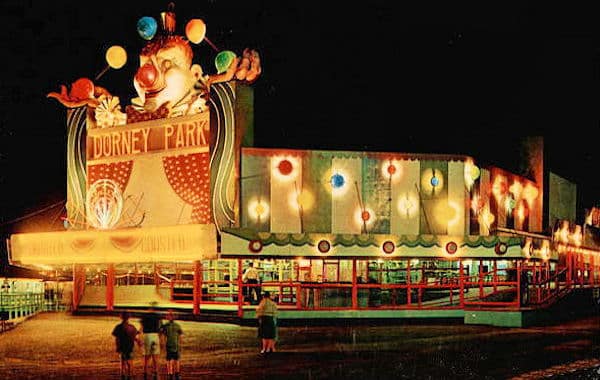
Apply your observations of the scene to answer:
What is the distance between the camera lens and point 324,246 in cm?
2914

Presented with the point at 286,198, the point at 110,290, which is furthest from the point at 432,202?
the point at 110,290

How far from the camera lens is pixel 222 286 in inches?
1373

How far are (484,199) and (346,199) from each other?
5.74m

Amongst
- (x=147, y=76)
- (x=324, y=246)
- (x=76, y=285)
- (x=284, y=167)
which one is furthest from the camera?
(x=76, y=285)

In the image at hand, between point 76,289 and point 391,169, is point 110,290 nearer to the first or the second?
point 76,289

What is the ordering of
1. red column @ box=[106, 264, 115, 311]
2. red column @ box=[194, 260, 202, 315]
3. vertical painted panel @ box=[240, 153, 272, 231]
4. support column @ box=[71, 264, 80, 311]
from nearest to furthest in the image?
vertical painted panel @ box=[240, 153, 272, 231]
red column @ box=[194, 260, 202, 315]
red column @ box=[106, 264, 115, 311]
support column @ box=[71, 264, 80, 311]

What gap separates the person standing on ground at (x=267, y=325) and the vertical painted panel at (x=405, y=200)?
35.7 ft

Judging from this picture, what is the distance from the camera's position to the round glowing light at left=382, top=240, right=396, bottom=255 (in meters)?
29.6

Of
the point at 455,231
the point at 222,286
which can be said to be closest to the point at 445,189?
the point at 455,231

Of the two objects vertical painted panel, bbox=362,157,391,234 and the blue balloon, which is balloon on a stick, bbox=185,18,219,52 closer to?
the blue balloon

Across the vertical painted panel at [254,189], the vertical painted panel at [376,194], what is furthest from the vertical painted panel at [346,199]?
the vertical painted panel at [254,189]

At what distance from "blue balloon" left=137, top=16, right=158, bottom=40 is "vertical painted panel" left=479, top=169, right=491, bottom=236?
524 inches

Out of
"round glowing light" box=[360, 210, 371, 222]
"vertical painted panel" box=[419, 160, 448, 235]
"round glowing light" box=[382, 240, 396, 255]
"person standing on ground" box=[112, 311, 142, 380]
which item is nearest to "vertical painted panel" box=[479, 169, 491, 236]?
"vertical painted panel" box=[419, 160, 448, 235]

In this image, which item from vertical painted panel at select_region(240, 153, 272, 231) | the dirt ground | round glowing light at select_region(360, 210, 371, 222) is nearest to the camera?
the dirt ground
